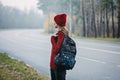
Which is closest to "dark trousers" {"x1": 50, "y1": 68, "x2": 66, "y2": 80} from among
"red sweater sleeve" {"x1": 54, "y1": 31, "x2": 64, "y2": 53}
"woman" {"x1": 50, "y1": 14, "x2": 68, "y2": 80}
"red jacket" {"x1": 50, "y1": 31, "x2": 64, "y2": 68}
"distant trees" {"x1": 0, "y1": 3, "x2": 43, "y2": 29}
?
"woman" {"x1": 50, "y1": 14, "x2": 68, "y2": 80}

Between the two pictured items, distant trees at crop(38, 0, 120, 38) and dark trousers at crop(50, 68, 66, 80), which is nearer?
dark trousers at crop(50, 68, 66, 80)

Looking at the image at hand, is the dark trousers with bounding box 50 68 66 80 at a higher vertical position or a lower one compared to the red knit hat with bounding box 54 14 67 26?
lower

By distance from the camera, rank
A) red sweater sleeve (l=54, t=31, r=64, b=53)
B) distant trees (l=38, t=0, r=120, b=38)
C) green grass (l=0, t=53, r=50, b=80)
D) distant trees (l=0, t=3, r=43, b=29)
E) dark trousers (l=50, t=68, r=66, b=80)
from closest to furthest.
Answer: red sweater sleeve (l=54, t=31, r=64, b=53) < dark trousers (l=50, t=68, r=66, b=80) < green grass (l=0, t=53, r=50, b=80) < distant trees (l=38, t=0, r=120, b=38) < distant trees (l=0, t=3, r=43, b=29)

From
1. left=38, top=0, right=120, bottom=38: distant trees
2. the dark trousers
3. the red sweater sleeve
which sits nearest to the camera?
the red sweater sleeve

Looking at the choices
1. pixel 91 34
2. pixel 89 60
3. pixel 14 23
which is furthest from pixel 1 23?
pixel 89 60

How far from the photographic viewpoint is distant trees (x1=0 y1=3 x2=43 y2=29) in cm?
10262

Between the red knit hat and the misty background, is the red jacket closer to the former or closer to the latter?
the red knit hat

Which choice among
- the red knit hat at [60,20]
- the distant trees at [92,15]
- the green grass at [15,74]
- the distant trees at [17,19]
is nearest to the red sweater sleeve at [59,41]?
the red knit hat at [60,20]

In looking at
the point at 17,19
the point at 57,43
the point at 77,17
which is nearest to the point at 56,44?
the point at 57,43

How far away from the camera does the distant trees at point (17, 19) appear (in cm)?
10262

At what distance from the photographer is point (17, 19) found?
10956 cm

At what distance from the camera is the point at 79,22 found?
59438 mm

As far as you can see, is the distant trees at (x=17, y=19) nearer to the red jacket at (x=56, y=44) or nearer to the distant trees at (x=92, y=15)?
the distant trees at (x=92, y=15)

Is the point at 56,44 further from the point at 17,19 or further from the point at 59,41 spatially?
the point at 17,19
